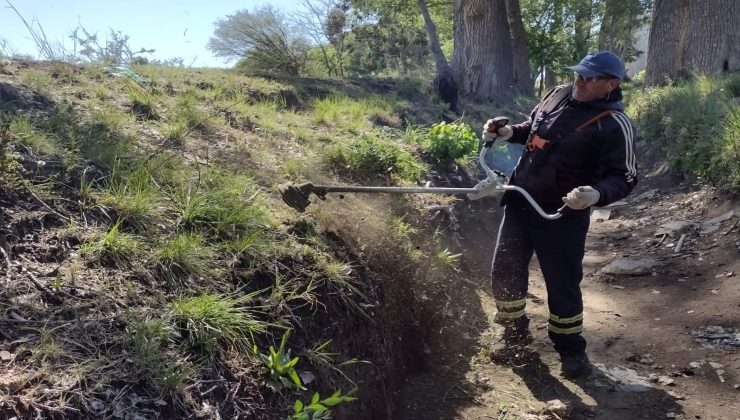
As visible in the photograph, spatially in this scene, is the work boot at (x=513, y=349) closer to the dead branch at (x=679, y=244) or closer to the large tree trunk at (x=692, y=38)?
the dead branch at (x=679, y=244)

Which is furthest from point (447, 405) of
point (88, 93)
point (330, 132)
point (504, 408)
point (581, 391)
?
point (88, 93)

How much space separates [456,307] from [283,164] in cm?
177

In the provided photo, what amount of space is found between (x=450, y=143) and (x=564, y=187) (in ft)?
8.30

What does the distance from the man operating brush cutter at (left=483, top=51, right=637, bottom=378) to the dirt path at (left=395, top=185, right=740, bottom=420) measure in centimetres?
26

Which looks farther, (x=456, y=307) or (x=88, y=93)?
(x=88, y=93)

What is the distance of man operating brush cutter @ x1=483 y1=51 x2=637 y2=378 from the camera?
362 centimetres

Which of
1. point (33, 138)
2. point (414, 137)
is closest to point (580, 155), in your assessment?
point (414, 137)

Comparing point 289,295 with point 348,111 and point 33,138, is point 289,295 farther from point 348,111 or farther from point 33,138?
point 348,111

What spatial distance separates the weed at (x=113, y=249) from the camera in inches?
118

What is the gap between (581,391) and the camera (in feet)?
12.5

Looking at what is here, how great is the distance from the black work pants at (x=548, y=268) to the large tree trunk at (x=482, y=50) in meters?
8.49

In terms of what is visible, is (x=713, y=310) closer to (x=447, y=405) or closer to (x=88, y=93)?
(x=447, y=405)

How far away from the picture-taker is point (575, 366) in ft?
12.8

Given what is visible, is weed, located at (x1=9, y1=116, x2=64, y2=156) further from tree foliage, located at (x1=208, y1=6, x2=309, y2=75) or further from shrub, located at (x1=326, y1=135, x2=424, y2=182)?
tree foliage, located at (x1=208, y1=6, x2=309, y2=75)
